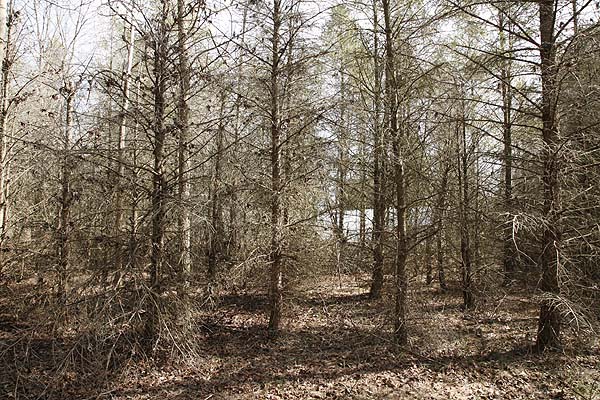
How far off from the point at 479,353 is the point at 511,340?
3.14 ft

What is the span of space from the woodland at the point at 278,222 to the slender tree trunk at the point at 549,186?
0.11ft

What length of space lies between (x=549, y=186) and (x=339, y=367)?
4.07 m

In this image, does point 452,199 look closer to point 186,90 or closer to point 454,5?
point 454,5

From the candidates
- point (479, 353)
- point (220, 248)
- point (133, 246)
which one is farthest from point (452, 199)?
point (133, 246)

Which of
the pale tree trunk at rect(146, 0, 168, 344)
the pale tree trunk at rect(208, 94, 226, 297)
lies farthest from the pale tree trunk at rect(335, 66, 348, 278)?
the pale tree trunk at rect(146, 0, 168, 344)

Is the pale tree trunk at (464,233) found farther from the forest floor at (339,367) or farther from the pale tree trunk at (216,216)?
the pale tree trunk at (216,216)

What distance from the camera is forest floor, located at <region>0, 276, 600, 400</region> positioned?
5.58 m

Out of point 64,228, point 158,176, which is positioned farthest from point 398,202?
point 64,228

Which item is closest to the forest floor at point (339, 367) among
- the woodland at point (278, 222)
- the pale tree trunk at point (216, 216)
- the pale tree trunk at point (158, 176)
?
the woodland at point (278, 222)

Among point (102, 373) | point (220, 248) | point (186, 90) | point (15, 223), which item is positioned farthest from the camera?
point (220, 248)

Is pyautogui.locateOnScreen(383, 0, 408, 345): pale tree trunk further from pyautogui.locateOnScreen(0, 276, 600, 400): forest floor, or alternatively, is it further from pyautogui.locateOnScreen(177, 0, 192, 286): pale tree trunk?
pyautogui.locateOnScreen(177, 0, 192, 286): pale tree trunk

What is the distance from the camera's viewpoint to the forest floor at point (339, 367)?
5582mm

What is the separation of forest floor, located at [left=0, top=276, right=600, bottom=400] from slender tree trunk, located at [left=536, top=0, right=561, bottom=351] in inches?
19.4

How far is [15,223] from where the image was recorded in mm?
6852
